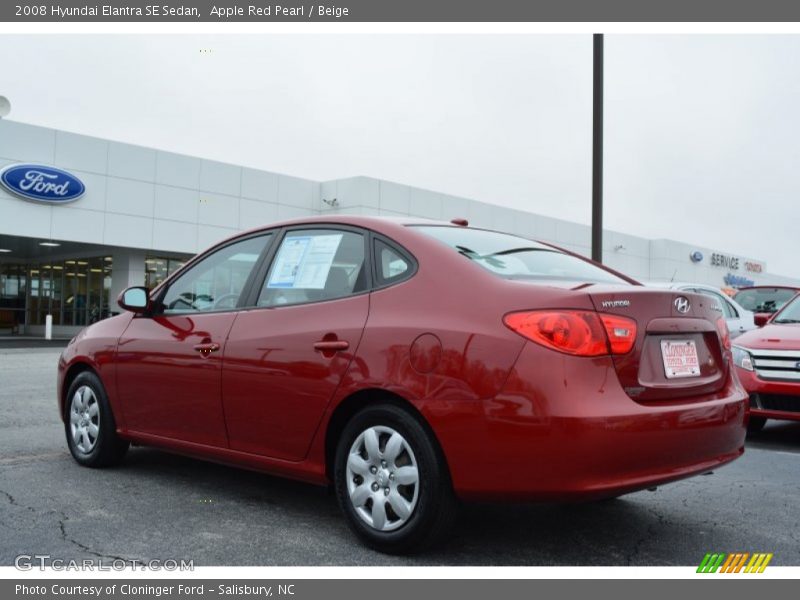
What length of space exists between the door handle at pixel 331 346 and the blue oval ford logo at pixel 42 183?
2401 cm

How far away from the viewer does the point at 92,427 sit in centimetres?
545

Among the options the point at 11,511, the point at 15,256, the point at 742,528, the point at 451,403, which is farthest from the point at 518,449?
the point at 15,256

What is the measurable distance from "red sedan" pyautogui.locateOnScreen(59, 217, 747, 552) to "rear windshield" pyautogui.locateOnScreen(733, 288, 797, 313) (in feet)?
34.3

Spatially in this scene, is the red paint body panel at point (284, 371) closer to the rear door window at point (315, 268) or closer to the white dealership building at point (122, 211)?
the rear door window at point (315, 268)

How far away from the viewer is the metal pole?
1037 centimetres

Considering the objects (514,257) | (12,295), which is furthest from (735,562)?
(12,295)

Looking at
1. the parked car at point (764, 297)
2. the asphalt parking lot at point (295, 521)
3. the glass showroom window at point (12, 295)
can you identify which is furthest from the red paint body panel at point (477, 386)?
the glass showroom window at point (12, 295)

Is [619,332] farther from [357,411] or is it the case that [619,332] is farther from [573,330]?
[357,411]

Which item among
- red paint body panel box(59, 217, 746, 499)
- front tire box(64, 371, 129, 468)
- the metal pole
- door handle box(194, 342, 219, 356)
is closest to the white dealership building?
the metal pole

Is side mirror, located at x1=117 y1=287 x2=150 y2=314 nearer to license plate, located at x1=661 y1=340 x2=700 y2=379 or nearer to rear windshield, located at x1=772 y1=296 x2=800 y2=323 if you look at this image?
license plate, located at x1=661 y1=340 x2=700 y2=379

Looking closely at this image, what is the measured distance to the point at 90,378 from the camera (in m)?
5.51

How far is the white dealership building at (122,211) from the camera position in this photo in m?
25.8
